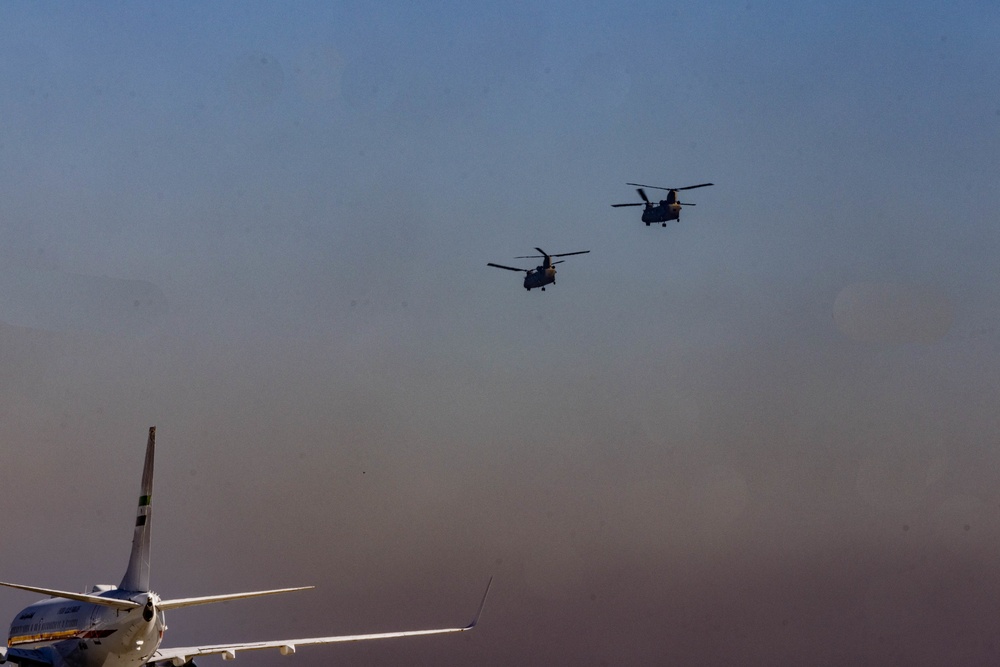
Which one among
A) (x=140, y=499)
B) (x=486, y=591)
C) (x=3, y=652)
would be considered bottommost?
(x=3, y=652)

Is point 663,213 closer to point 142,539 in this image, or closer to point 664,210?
point 664,210

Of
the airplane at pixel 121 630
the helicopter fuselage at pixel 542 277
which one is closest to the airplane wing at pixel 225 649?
the airplane at pixel 121 630

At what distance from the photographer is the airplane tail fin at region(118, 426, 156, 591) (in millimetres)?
92438

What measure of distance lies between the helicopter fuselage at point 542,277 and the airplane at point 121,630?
56.4 meters

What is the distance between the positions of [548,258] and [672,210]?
16380 millimetres

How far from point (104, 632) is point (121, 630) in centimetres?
187

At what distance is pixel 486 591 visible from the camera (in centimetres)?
9506

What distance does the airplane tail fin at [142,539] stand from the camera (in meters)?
92.4

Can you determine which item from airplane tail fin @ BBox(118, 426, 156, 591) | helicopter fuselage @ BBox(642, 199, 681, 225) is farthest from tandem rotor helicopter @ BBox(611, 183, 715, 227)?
airplane tail fin @ BBox(118, 426, 156, 591)

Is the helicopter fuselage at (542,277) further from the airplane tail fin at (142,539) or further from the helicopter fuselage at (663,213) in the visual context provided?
the airplane tail fin at (142,539)

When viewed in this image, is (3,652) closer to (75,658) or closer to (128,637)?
(75,658)

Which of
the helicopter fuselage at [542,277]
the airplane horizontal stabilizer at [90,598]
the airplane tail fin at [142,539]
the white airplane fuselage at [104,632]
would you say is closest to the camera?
the airplane horizontal stabilizer at [90,598]

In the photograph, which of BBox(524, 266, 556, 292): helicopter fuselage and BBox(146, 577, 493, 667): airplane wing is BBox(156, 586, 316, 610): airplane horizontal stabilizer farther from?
BBox(524, 266, 556, 292): helicopter fuselage

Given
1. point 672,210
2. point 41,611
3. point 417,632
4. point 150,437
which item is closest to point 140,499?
point 150,437
